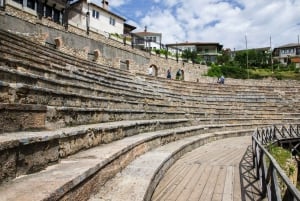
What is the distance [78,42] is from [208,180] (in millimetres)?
13247

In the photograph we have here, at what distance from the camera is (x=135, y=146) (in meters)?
5.57

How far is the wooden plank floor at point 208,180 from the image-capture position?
188 inches

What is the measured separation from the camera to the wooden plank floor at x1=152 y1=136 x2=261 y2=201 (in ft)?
15.6

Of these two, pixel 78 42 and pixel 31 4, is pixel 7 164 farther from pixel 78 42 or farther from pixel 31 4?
pixel 31 4

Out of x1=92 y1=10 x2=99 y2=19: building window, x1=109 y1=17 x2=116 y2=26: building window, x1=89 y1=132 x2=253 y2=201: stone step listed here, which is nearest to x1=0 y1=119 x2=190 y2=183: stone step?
x1=89 y1=132 x2=253 y2=201: stone step

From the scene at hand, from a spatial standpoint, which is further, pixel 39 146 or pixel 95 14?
pixel 95 14

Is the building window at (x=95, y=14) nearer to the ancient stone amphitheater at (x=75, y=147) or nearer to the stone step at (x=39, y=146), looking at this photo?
the ancient stone amphitheater at (x=75, y=147)

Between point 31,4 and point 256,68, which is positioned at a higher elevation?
point 31,4

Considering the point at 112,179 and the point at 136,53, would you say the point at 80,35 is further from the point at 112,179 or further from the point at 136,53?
the point at 112,179

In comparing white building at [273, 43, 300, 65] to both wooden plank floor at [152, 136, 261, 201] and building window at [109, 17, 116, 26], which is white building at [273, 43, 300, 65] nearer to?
building window at [109, 17, 116, 26]

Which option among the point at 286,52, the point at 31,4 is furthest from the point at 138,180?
the point at 286,52

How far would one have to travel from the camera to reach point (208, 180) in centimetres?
579

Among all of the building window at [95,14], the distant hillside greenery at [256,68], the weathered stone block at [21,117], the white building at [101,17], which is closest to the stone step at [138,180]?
the weathered stone block at [21,117]

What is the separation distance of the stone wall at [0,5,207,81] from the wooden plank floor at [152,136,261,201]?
923cm
